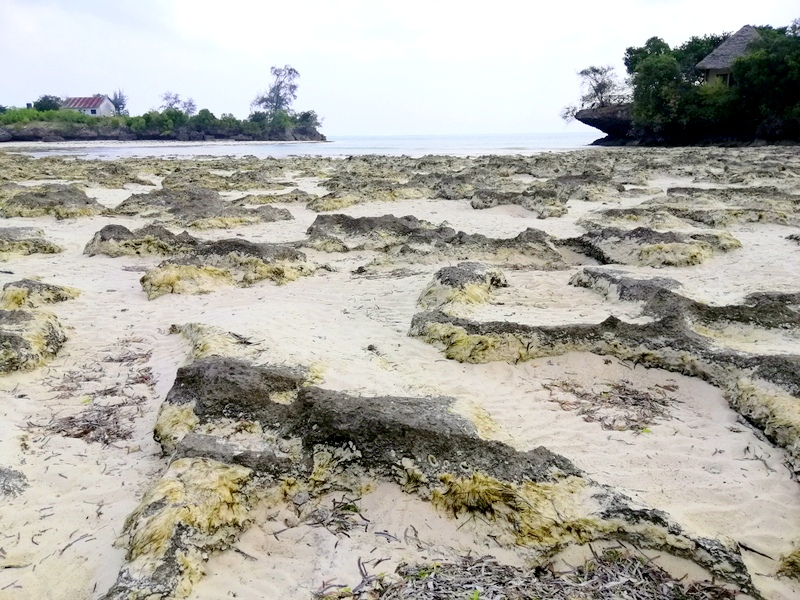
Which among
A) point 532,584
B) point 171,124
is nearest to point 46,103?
point 171,124

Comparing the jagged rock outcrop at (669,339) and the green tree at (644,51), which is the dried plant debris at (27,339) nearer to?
the jagged rock outcrop at (669,339)

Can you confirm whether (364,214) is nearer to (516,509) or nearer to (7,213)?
(7,213)

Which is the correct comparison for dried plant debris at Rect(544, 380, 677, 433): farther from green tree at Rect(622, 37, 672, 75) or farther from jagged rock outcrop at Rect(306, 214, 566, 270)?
green tree at Rect(622, 37, 672, 75)

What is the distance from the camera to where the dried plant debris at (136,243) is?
823 centimetres

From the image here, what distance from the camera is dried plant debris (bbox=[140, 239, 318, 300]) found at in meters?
6.45

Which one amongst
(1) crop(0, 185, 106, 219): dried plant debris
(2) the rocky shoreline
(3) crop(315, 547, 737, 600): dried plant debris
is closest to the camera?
(3) crop(315, 547, 737, 600): dried plant debris

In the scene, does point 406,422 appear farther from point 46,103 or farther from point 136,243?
point 46,103

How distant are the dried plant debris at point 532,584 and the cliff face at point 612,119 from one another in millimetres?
44539

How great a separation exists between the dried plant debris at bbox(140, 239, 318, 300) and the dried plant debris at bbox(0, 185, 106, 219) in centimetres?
507

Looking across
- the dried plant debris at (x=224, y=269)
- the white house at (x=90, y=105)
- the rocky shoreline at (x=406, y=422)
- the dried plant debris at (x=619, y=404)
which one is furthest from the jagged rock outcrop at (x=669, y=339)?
the white house at (x=90, y=105)

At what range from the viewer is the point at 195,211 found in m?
11.0

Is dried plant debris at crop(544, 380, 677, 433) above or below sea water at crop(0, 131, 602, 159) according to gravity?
below

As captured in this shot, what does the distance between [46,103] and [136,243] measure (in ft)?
260

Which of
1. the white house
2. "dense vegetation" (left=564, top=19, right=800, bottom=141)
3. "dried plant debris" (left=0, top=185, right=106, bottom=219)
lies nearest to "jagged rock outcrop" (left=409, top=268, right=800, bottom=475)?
"dried plant debris" (left=0, top=185, right=106, bottom=219)
